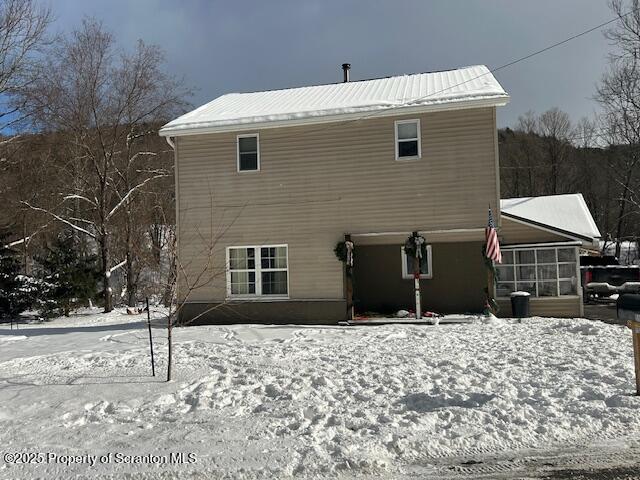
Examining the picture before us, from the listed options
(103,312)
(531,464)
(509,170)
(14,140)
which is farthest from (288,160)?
(509,170)

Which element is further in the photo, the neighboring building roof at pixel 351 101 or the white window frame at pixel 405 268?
the white window frame at pixel 405 268

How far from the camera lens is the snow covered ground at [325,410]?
5238mm

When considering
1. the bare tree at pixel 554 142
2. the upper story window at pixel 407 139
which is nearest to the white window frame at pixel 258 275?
the upper story window at pixel 407 139

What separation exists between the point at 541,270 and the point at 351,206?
635 centimetres

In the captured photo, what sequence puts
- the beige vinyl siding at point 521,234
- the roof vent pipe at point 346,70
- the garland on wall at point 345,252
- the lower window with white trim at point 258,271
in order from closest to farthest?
the garland on wall at point 345,252, the lower window with white trim at point 258,271, the beige vinyl siding at point 521,234, the roof vent pipe at point 346,70

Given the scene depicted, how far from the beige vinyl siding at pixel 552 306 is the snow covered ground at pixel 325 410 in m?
4.81

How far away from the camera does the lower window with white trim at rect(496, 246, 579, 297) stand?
635 inches

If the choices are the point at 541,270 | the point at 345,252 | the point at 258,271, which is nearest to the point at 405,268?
the point at 345,252

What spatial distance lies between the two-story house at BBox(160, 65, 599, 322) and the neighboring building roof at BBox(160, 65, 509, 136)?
0.06 m

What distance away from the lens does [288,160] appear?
16.0 meters

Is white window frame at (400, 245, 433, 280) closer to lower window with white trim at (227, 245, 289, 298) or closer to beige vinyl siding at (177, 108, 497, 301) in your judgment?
beige vinyl siding at (177, 108, 497, 301)

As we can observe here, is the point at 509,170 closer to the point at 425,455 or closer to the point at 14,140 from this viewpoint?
the point at 14,140

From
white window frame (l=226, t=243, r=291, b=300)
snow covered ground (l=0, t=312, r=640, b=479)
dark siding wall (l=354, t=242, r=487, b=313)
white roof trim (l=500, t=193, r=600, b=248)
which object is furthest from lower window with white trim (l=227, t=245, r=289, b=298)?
white roof trim (l=500, t=193, r=600, b=248)

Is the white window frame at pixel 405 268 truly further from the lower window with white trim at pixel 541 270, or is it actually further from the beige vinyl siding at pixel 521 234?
the beige vinyl siding at pixel 521 234
